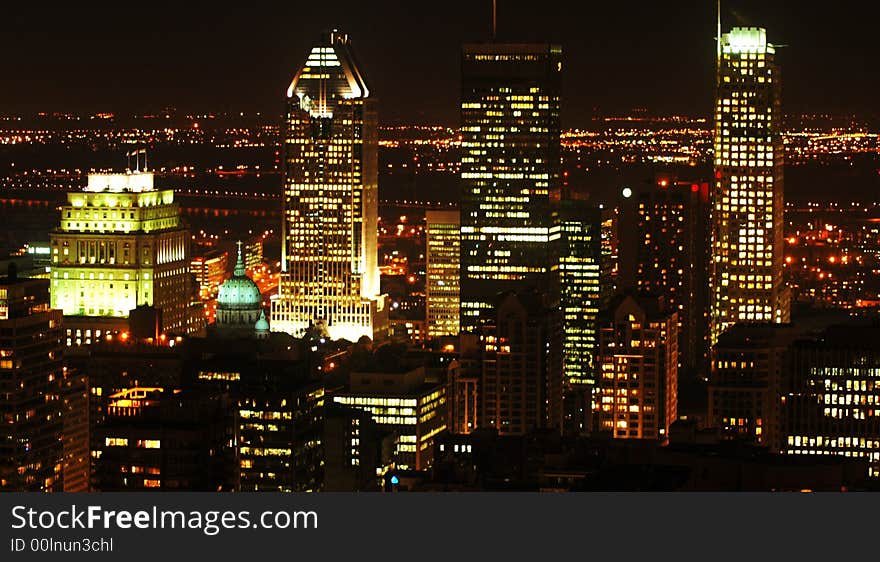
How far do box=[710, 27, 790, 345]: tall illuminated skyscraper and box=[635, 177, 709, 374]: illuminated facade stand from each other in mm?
653

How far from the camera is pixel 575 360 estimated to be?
49781 millimetres

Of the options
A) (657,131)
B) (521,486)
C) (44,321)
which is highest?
(657,131)

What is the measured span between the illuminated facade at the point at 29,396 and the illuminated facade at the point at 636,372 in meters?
14.3

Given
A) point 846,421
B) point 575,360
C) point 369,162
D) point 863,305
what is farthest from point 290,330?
point 846,421

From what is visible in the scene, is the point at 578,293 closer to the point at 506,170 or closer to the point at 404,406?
the point at 506,170

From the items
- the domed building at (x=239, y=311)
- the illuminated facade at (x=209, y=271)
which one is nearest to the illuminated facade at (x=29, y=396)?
the domed building at (x=239, y=311)

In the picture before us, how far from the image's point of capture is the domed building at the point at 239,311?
157ft

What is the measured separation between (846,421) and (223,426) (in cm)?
1291

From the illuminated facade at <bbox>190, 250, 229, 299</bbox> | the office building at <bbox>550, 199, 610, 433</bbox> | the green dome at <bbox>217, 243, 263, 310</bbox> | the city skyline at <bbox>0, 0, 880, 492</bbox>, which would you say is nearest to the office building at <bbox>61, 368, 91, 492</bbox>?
the city skyline at <bbox>0, 0, 880, 492</bbox>

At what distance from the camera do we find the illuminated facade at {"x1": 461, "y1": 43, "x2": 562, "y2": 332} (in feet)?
178

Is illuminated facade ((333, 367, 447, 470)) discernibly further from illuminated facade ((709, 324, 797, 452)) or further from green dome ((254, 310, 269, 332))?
green dome ((254, 310, 269, 332))

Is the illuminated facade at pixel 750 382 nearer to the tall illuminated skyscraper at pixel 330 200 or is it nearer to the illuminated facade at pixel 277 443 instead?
the illuminated facade at pixel 277 443

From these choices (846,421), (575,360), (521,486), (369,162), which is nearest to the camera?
(521,486)

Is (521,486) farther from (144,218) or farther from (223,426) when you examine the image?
(144,218)
